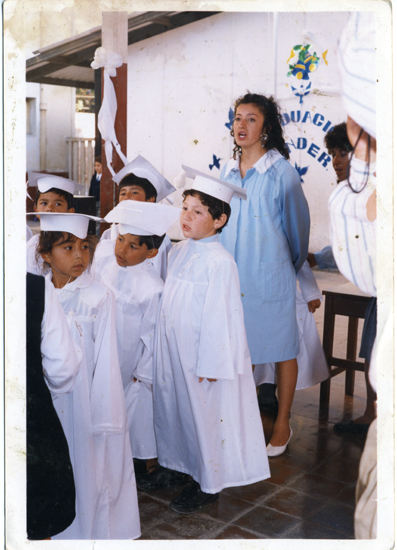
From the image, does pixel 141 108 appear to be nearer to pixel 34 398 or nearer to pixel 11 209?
pixel 11 209

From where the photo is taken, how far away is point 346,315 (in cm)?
362

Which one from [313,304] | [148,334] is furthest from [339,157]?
[148,334]

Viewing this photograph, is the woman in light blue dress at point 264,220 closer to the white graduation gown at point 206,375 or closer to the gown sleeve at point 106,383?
the white graduation gown at point 206,375

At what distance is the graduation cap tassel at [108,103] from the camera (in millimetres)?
2529

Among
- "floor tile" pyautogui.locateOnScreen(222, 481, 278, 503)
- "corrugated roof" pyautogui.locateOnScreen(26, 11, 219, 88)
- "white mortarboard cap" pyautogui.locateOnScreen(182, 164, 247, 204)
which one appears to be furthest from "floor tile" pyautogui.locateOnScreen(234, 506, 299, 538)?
"corrugated roof" pyautogui.locateOnScreen(26, 11, 219, 88)

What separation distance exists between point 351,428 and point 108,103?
2.10m

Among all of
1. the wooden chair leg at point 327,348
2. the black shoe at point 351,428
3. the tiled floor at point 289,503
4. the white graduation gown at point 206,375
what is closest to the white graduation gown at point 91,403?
the tiled floor at point 289,503

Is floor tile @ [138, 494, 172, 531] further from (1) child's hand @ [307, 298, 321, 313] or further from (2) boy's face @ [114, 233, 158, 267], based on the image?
(1) child's hand @ [307, 298, 321, 313]

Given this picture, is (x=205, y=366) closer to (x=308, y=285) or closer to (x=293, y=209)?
(x=293, y=209)

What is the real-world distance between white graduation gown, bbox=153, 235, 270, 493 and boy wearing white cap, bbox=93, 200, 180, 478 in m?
0.08

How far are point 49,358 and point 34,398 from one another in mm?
125

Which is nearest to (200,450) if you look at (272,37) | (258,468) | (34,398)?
(258,468)

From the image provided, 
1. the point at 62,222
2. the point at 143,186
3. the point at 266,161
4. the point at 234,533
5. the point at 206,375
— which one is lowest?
the point at 234,533

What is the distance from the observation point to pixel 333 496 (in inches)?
105
